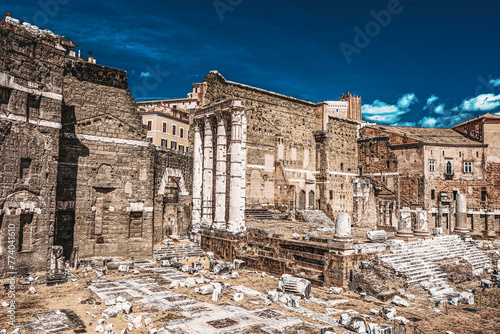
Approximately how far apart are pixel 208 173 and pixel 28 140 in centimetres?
1093

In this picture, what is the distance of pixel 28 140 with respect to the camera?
48.4 feet

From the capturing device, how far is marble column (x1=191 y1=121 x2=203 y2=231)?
23609mm

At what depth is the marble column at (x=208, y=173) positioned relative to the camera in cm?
2323

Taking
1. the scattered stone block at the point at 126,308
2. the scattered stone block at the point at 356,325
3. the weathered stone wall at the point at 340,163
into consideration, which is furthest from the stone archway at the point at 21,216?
the weathered stone wall at the point at 340,163

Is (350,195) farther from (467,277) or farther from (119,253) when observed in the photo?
(119,253)

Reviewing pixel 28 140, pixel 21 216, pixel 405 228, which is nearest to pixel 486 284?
pixel 405 228

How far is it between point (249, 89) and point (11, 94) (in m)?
22.8

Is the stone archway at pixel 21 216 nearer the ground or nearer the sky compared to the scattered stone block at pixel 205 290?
nearer the sky

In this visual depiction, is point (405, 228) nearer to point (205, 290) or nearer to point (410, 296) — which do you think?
point (410, 296)

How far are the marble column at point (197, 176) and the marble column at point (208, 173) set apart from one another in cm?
54

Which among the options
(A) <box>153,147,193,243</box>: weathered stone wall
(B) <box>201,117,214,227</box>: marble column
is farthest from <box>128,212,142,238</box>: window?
(B) <box>201,117,214,227</box>: marble column

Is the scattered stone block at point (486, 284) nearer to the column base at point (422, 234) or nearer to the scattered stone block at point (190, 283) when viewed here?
the column base at point (422, 234)

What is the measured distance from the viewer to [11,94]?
14.3 meters

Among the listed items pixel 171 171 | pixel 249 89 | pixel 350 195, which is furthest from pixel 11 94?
pixel 350 195
